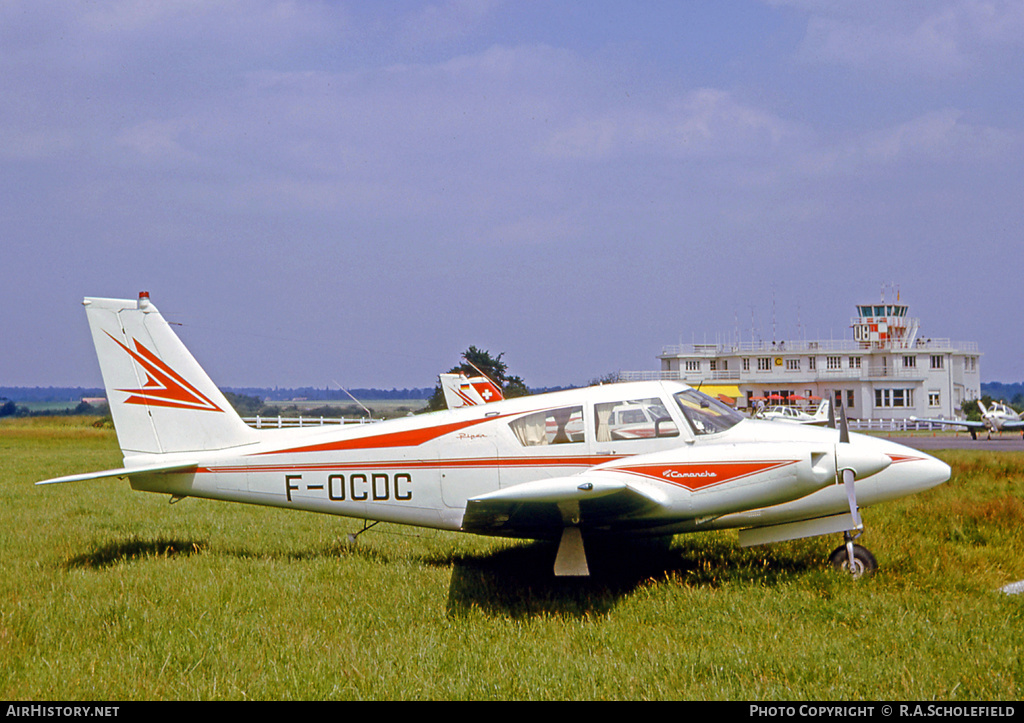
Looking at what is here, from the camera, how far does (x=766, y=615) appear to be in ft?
20.6

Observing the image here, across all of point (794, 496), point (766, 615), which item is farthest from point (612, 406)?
point (766, 615)

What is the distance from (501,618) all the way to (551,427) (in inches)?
87.7

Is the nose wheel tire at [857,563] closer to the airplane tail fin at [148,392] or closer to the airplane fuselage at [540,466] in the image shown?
the airplane fuselage at [540,466]

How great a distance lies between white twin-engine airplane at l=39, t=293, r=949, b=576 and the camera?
720cm

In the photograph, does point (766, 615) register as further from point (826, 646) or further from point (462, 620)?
point (462, 620)

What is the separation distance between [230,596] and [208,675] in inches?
84.8

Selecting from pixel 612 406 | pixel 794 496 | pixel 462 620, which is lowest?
pixel 462 620

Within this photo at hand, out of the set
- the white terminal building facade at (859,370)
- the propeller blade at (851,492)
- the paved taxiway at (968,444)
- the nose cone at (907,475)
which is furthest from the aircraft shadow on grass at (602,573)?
the white terminal building facade at (859,370)

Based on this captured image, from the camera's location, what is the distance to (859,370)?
6631cm

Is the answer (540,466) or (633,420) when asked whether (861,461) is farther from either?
(540,466)

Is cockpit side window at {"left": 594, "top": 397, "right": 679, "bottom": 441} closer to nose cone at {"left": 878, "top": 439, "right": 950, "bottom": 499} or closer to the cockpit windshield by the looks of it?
the cockpit windshield

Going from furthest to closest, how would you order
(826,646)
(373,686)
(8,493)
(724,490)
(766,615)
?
1. (8,493)
2. (724,490)
3. (766,615)
4. (826,646)
5. (373,686)

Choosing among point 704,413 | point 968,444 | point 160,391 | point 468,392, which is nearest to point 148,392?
point 160,391

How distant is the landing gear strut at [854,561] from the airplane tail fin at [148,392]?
6753 millimetres
